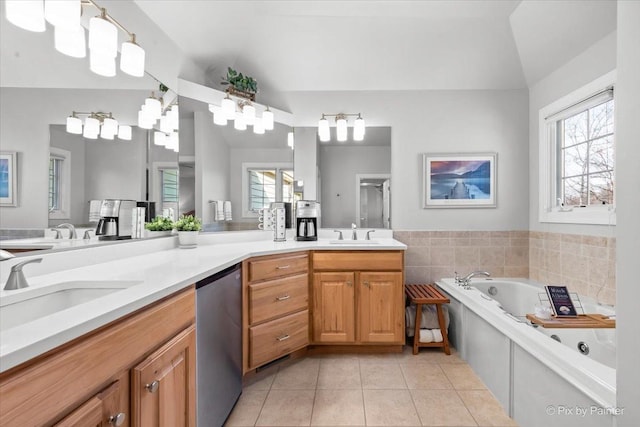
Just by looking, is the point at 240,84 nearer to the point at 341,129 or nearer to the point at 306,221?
the point at 341,129

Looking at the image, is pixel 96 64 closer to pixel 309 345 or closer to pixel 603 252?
pixel 309 345

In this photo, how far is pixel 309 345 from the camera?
2424 mm

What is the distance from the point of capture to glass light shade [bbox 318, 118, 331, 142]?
299cm

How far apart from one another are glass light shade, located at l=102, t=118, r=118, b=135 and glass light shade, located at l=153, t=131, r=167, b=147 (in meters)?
0.35

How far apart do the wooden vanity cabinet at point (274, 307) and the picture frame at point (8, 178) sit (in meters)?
1.08

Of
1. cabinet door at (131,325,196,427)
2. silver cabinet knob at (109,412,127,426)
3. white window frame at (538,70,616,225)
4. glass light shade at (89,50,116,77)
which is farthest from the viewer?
white window frame at (538,70,616,225)

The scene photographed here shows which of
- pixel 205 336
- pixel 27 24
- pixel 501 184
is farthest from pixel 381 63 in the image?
pixel 205 336

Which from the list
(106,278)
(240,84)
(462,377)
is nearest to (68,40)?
(106,278)

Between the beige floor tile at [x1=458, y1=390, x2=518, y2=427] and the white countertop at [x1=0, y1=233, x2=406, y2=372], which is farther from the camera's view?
the beige floor tile at [x1=458, y1=390, x2=518, y2=427]

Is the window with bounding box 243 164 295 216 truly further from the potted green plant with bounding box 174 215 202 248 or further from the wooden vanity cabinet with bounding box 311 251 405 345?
the wooden vanity cabinet with bounding box 311 251 405 345

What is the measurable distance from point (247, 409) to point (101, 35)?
6.71 ft

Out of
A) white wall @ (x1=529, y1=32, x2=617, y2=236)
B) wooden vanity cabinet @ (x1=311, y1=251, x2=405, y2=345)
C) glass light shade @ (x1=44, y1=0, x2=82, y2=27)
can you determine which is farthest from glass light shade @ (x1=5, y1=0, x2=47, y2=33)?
white wall @ (x1=529, y1=32, x2=617, y2=236)

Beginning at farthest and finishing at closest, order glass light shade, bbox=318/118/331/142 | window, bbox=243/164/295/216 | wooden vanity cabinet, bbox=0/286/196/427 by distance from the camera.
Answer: glass light shade, bbox=318/118/331/142
window, bbox=243/164/295/216
wooden vanity cabinet, bbox=0/286/196/427

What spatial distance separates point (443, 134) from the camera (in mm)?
3037
